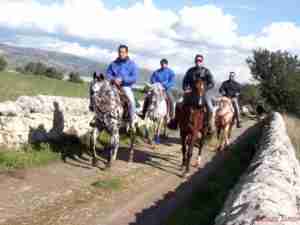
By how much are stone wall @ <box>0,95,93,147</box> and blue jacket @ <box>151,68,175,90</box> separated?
8.75 feet

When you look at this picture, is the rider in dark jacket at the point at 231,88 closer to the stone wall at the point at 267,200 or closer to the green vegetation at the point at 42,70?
the stone wall at the point at 267,200

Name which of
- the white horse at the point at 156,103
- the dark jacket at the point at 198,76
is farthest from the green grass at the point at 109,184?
the white horse at the point at 156,103

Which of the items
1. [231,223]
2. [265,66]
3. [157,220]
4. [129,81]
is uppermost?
[265,66]

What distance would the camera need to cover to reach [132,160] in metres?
13.6

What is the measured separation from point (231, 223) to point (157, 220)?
344 centimetres

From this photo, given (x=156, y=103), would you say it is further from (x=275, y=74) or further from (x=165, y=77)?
(x=275, y=74)

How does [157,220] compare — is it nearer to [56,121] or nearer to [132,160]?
[132,160]

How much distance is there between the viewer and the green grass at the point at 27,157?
10688mm

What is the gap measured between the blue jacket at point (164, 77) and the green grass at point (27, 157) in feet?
19.7

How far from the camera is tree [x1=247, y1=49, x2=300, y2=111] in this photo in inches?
2142

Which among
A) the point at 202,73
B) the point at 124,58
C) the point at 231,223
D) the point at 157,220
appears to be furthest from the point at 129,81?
the point at 231,223

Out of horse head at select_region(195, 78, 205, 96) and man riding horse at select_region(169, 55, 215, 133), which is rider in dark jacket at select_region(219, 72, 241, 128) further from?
horse head at select_region(195, 78, 205, 96)

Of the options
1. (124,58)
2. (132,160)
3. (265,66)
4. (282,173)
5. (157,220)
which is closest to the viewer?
(282,173)

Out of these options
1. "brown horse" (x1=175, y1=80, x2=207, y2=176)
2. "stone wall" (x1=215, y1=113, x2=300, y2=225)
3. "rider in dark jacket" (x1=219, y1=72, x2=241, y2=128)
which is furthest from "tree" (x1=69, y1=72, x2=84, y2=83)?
"stone wall" (x1=215, y1=113, x2=300, y2=225)
